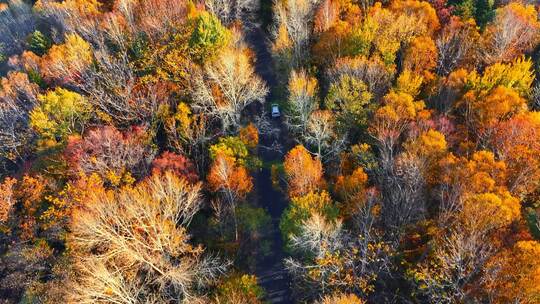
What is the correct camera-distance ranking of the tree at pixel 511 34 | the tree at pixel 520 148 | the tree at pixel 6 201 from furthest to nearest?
the tree at pixel 511 34, the tree at pixel 6 201, the tree at pixel 520 148

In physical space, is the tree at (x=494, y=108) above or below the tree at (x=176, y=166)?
above

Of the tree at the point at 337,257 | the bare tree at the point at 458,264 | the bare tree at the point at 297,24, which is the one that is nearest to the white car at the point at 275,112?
the bare tree at the point at 297,24

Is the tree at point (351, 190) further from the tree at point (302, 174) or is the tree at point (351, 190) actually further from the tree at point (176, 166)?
the tree at point (176, 166)

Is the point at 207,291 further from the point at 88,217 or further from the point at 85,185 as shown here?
the point at 85,185

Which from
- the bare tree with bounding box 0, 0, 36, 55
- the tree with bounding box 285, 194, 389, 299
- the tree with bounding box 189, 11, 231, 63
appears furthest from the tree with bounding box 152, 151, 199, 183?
the bare tree with bounding box 0, 0, 36, 55

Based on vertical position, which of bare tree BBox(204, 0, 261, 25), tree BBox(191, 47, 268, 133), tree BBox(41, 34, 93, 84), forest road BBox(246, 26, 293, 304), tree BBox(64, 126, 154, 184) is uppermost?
bare tree BBox(204, 0, 261, 25)

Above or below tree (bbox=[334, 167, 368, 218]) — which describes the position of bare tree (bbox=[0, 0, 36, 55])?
above

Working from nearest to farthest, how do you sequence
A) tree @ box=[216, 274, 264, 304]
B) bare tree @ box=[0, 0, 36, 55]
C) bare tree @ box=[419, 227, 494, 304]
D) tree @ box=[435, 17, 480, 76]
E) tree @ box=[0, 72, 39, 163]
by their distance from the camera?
1. bare tree @ box=[419, 227, 494, 304]
2. tree @ box=[216, 274, 264, 304]
3. tree @ box=[435, 17, 480, 76]
4. tree @ box=[0, 72, 39, 163]
5. bare tree @ box=[0, 0, 36, 55]

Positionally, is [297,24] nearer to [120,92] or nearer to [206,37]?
[206,37]

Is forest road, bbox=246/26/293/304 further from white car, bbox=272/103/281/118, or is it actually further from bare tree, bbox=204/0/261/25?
bare tree, bbox=204/0/261/25
